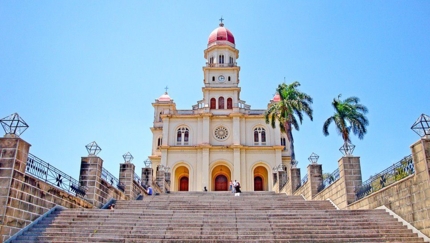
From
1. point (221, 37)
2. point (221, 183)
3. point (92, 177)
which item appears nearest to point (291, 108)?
point (221, 183)

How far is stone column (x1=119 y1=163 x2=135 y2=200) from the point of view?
60.2 ft

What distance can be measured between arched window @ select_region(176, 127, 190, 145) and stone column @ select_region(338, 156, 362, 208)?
25.2 meters

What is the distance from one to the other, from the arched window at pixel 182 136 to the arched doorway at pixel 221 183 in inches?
205

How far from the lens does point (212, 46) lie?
42.7m

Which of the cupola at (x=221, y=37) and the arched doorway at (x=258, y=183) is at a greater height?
the cupola at (x=221, y=37)

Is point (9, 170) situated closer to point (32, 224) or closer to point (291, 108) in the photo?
point (32, 224)

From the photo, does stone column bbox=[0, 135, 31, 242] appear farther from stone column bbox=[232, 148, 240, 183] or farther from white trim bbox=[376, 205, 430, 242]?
stone column bbox=[232, 148, 240, 183]

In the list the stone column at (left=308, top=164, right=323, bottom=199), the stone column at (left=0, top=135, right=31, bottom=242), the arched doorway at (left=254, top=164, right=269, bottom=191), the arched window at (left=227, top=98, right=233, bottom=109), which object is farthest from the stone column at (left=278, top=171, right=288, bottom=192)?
the stone column at (left=0, top=135, right=31, bottom=242)

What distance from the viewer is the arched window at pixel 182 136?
3794 centimetres

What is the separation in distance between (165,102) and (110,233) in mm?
37528

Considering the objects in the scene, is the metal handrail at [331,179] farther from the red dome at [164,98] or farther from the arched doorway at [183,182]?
the red dome at [164,98]

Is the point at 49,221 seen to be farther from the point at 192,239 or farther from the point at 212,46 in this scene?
the point at 212,46

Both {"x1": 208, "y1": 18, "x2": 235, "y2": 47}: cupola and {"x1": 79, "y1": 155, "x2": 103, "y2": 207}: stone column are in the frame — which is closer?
{"x1": 79, "y1": 155, "x2": 103, "y2": 207}: stone column

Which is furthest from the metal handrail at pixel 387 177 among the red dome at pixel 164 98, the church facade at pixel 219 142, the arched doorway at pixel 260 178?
the red dome at pixel 164 98
